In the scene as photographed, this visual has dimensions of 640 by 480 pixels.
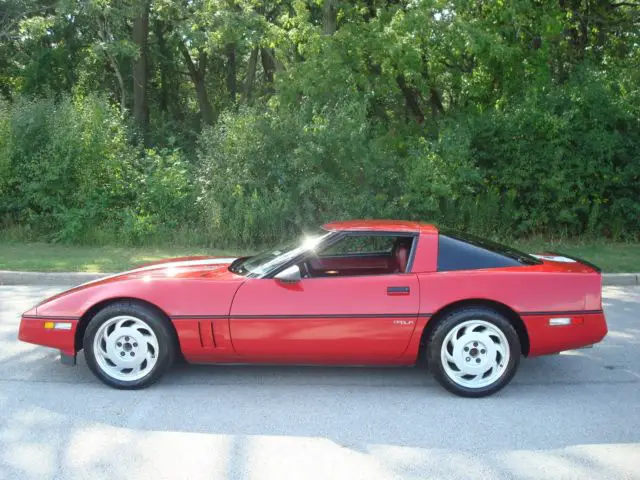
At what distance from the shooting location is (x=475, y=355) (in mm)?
4914

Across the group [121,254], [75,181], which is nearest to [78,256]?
[121,254]

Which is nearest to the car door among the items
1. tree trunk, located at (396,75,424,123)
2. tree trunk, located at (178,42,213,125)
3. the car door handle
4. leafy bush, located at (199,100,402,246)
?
the car door handle

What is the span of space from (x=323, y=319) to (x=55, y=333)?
1.95m

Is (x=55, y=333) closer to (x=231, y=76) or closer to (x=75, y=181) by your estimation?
(x=75, y=181)

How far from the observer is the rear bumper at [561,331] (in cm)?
490

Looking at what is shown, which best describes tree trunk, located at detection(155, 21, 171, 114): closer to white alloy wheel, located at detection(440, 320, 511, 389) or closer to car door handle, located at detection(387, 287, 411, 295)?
car door handle, located at detection(387, 287, 411, 295)

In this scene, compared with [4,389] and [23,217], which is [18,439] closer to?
[4,389]

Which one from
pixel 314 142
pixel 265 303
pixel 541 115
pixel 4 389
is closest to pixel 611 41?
pixel 541 115

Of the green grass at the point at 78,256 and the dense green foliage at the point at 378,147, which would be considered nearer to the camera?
the green grass at the point at 78,256

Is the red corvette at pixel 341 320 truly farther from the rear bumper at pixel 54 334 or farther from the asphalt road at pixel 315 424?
the asphalt road at pixel 315 424

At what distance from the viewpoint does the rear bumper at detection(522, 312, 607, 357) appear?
4902 millimetres

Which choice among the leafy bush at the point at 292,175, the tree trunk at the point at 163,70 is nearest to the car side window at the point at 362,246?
the leafy bush at the point at 292,175

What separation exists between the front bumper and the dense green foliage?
7618 mm

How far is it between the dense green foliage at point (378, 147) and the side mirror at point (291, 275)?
7.72 m
